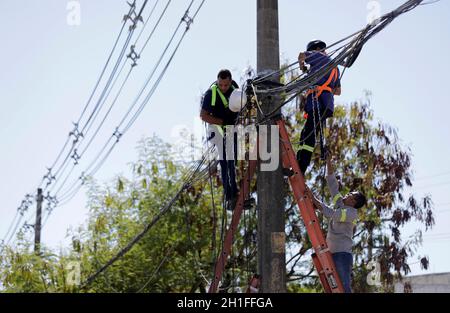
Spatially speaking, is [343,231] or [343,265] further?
[343,231]

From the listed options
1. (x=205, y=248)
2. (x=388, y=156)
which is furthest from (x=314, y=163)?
(x=205, y=248)

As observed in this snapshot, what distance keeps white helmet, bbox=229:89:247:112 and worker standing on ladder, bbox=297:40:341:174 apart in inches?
30.8

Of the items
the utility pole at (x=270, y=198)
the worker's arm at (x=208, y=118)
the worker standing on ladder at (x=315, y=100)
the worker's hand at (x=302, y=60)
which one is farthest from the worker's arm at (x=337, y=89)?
the worker's arm at (x=208, y=118)

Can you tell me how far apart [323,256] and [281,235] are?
59cm

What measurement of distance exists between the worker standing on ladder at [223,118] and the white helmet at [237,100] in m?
0.61

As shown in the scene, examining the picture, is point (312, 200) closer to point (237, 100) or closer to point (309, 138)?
point (309, 138)

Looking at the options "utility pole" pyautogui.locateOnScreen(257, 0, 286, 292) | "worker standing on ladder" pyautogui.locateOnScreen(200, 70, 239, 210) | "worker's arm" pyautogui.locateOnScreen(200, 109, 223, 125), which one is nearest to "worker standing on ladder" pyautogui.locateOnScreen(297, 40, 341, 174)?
"utility pole" pyautogui.locateOnScreen(257, 0, 286, 292)

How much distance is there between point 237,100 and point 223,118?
2.98ft

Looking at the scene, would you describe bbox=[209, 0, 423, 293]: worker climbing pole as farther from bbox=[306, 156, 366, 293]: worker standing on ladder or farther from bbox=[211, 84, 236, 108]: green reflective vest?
bbox=[211, 84, 236, 108]: green reflective vest

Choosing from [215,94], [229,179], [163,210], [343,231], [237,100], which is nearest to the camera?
[343,231]

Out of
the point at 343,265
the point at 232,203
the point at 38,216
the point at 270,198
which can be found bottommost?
the point at 343,265

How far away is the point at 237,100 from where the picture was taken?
1001cm

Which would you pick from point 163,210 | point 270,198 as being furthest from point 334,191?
point 163,210

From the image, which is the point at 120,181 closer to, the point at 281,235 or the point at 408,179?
the point at 408,179
